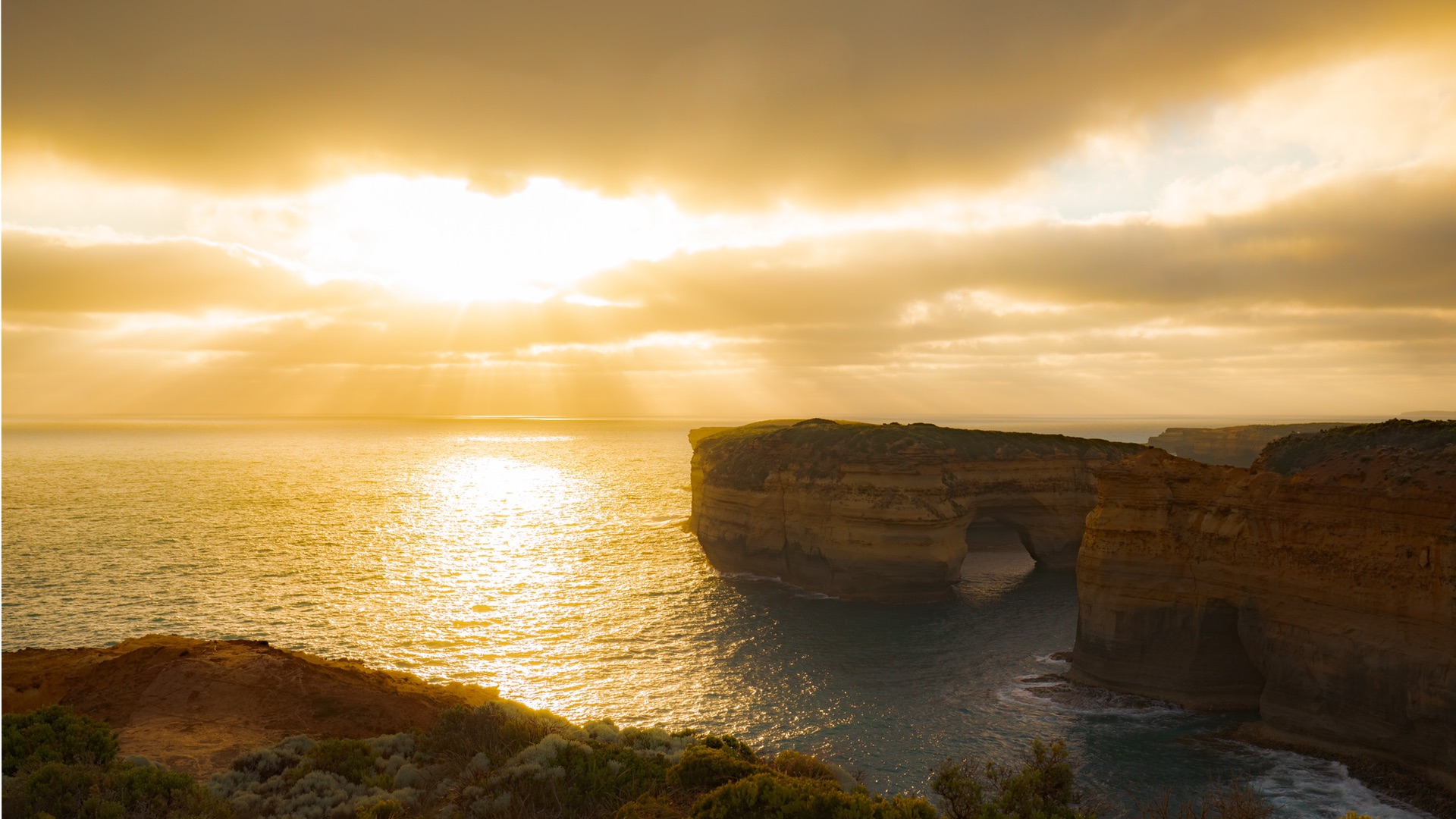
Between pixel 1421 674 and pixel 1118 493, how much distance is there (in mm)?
12250

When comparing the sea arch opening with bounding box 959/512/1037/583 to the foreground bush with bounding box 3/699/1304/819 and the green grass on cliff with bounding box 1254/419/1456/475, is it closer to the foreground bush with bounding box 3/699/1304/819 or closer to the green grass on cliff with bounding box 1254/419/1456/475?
the green grass on cliff with bounding box 1254/419/1456/475

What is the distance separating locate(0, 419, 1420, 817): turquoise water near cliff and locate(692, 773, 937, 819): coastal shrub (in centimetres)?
1116

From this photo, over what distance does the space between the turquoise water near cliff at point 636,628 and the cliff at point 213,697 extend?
815cm

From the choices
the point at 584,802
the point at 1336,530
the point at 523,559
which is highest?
the point at 1336,530

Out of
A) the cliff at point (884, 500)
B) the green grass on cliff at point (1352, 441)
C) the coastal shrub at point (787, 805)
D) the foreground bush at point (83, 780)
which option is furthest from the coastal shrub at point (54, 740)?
the green grass on cliff at point (1352, 441)

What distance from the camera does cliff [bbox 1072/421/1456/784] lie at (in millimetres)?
23922

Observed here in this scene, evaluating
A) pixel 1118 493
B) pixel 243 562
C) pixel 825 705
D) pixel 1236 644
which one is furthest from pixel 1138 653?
pixel 243 562

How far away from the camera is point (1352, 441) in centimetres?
2908

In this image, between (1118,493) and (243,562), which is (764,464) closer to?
(1118,493)

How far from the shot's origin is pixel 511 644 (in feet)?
132

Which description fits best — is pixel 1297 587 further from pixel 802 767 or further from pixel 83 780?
pixel 83 780

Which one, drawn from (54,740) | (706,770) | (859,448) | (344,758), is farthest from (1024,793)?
(859,448)

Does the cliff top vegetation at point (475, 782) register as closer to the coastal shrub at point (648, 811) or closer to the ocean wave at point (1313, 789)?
the coastal shrub at point (648, 811)

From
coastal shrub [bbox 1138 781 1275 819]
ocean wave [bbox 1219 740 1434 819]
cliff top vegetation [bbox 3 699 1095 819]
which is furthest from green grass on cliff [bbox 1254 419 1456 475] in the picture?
cliff top vegetation [bbox 3 699 1095 819]
